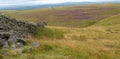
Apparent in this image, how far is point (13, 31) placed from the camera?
2252cm

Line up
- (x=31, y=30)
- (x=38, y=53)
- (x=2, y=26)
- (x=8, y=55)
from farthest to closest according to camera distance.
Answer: (x=31, y=30) → (x=2, y=26) → (x=38, y=53) → (x=8, y=55)

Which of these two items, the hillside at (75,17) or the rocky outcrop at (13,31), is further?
the hillside at (75,17)

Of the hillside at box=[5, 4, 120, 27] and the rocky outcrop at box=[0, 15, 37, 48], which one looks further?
the hillside at box=[5, 4, 120, 27]

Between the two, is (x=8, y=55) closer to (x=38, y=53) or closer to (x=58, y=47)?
(x=38, y=53)

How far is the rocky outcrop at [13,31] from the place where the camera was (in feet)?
59.4

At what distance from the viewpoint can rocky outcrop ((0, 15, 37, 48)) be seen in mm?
18109

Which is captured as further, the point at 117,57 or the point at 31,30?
the point at 31,30

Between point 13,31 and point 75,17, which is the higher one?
point 13,31

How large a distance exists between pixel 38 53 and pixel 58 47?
2354 millimetres

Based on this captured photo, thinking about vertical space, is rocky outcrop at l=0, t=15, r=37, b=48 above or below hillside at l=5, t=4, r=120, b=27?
above

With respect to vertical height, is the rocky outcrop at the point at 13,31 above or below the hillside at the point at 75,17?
above

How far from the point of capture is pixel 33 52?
17094 millimetres

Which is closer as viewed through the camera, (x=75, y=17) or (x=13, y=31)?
(x=13, y=31)

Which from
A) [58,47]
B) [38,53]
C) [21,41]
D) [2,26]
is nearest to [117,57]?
[58,47]
